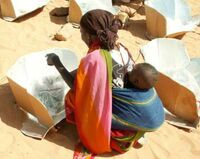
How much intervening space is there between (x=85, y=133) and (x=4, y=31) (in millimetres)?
2402

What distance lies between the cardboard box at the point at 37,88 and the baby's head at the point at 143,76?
784mm

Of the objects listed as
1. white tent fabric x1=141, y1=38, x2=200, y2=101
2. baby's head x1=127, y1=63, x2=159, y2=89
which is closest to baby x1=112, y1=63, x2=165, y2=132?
baby's head x1=127, y1=63, x2=159, y2=89

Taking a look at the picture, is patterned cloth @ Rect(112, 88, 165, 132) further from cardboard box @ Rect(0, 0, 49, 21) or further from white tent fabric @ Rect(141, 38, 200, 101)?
cardboard box @ Rect(0, 0, 49, 21)

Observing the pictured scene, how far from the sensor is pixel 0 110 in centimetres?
410

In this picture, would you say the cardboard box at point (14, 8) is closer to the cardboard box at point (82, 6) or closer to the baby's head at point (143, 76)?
the cardboard box at point (82, 6)

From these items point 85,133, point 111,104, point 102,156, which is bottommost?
point 102,156

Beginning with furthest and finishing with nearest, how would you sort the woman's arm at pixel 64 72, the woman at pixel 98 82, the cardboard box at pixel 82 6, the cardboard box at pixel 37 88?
the cardboard box at pixel 82 6 → the cardboard box at pixel 37 88 → the woman's arm at pixel 64 72 → the woman at pixel 98 82

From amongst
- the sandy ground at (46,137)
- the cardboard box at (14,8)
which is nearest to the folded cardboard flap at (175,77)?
the sandy ground at (46,137)

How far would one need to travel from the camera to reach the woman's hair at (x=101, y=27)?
11.4ft

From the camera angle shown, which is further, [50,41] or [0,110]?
[50,41]

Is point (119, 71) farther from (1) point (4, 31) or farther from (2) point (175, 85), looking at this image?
(1) point (4, 31)

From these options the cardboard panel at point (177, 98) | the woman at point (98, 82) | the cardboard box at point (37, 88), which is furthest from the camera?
the cardboard panel at point (177, 98)

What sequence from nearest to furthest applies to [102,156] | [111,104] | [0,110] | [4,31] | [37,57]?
[111,104]
[102,156]
[0,110]
[37,57]
[4,31]

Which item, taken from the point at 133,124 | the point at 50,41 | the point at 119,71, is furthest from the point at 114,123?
the point at 50,41
